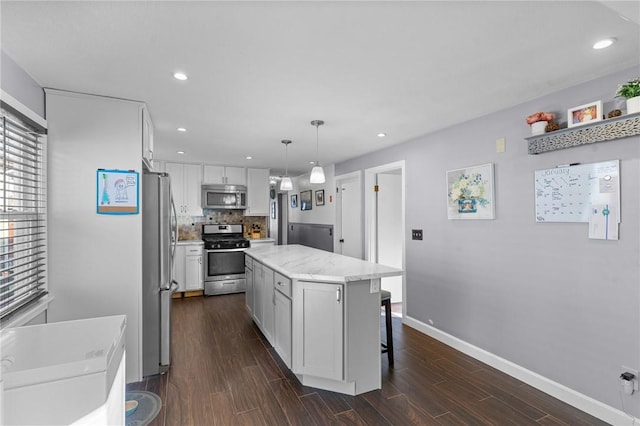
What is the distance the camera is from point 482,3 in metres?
1.46

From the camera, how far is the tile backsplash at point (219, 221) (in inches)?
234

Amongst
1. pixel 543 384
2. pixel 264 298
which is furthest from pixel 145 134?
pixel 543 384

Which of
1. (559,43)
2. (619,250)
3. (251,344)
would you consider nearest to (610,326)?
(619,250)

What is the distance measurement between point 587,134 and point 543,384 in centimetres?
191

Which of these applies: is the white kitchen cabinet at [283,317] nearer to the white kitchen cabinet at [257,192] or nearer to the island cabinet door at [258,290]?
the island cabinet door at [258,290]

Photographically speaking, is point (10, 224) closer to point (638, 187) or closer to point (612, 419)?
point (638, 187)

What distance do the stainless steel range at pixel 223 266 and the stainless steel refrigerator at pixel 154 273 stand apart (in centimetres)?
245

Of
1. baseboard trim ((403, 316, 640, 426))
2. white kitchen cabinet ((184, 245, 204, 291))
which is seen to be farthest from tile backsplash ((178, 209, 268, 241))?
baseboard trim ((403, 316, 640, 426))

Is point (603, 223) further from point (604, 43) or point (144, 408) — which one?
point (144, 408)

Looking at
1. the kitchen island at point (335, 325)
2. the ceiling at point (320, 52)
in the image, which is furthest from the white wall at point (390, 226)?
the kitchen island at point (335, 325)

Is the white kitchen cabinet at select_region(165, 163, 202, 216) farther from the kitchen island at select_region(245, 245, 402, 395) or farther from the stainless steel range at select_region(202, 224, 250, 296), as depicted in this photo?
the kitchen island at select_region(245, 245, 402, 395)

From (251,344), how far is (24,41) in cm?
300

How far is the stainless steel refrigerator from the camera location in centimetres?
280

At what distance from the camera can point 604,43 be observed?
1791 mm
